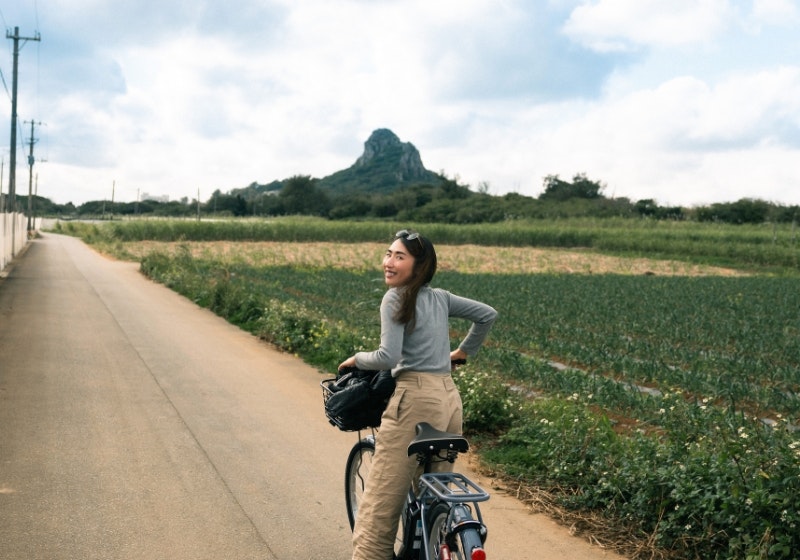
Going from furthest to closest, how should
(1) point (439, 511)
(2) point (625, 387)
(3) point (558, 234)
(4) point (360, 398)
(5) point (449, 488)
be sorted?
(3) point (558, 234) → (2) point (625, 387) → (4) point (360, 398) → (1) point (439, 511) → (5) point (449, 488)

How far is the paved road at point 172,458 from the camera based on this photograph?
16.6ft

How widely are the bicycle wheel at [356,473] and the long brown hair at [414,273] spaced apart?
114 centimetres

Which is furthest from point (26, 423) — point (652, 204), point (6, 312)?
point (652, 204)

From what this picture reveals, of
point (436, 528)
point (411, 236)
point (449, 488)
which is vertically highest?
point (411, 236)

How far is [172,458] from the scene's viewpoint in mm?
6816

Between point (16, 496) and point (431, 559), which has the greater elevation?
point (431, 559)

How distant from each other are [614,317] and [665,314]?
4.66 feet

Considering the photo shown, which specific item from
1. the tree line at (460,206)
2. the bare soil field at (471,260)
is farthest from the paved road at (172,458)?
the tree line at (460,206)

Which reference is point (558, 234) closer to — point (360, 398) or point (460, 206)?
point (460, 206)

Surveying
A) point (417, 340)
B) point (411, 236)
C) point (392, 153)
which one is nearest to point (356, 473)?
point (417, 340)

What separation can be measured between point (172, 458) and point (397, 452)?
3.55m

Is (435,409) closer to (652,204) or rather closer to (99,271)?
(99,271)

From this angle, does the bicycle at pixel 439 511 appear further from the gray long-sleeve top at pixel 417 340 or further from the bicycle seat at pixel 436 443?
the gray long-sleeve top at pixel 417 340

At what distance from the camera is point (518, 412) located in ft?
26.0
